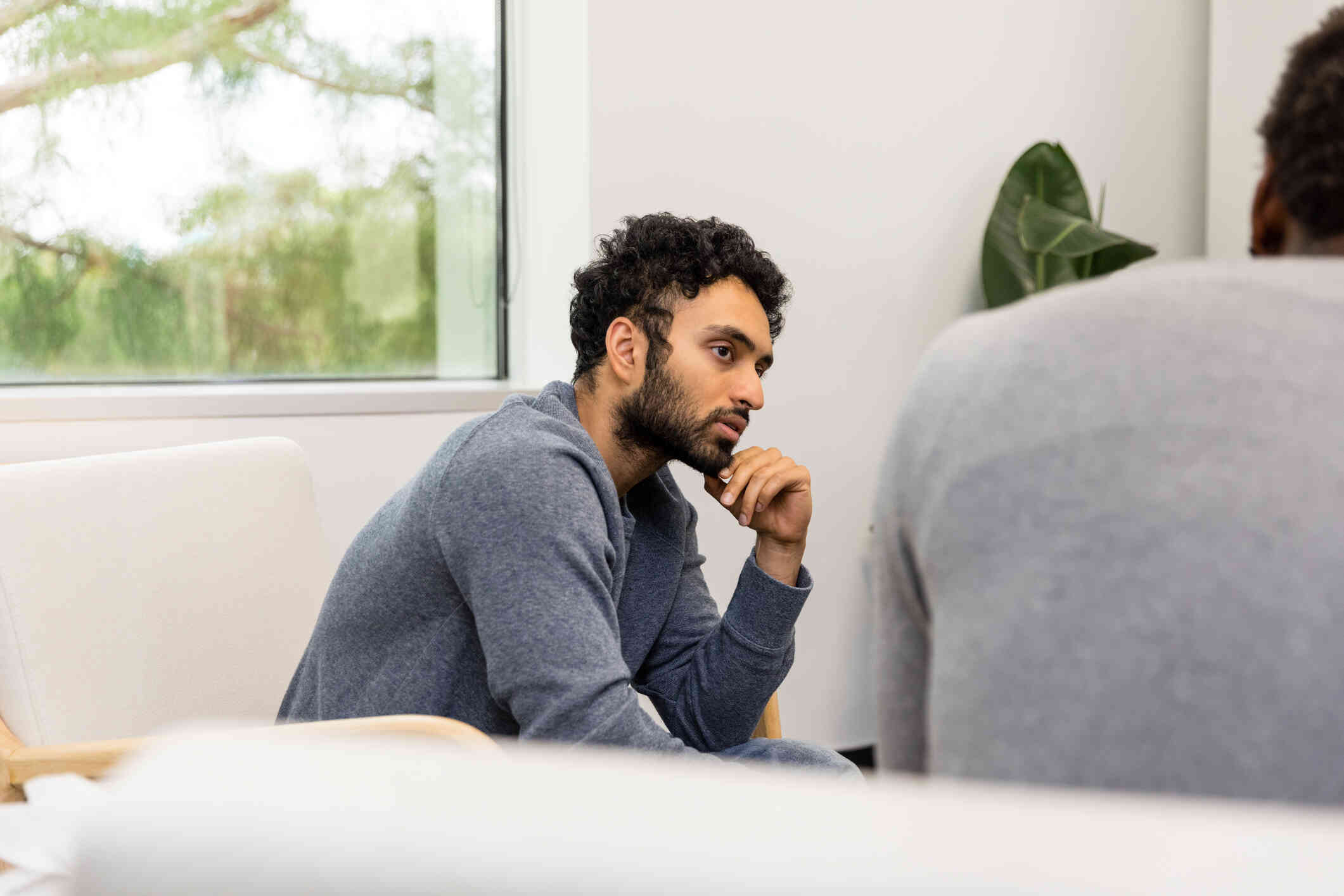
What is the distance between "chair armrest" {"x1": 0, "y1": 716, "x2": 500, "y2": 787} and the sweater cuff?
492 mm

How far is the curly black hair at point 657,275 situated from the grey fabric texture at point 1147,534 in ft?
3.48

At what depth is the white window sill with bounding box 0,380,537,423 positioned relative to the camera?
209 cm

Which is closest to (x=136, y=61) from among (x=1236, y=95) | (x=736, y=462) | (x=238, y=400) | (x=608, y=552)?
(x=238, y=400)

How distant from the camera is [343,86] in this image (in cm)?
253

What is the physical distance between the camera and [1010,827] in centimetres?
42

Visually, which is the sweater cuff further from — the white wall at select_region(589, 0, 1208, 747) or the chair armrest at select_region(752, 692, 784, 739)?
the white wall at select_region(589, 0, 1208, 747)

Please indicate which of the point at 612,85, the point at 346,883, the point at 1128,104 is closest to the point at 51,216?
the point at 612,85

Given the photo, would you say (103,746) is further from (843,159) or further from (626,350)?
(843,159)

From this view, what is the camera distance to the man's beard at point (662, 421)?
157 cm

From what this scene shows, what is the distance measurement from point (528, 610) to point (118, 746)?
0.49 metres

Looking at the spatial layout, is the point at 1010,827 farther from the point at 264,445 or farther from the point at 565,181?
the point at 565,181

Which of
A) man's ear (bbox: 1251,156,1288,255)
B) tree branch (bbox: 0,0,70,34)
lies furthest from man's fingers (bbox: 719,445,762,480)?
tree branch (bbox: 0,0,70,34)

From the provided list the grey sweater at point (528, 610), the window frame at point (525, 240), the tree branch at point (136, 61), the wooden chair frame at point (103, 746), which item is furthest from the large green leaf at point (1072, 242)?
the wooden chair frame at point (103, 746)

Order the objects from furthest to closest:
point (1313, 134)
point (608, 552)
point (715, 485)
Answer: point (715, 485)
point (608, 552)
point (1313, 134)
